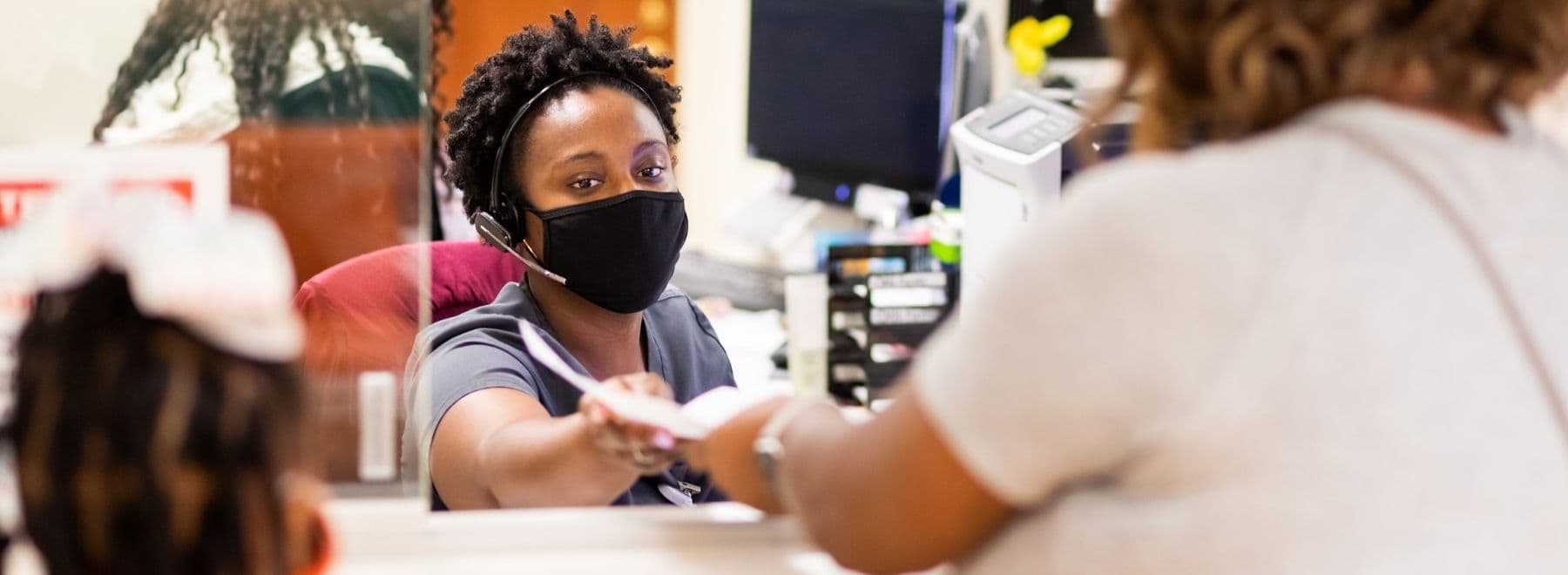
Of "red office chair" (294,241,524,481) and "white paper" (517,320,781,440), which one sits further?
"white paper" (517,320,781,440)

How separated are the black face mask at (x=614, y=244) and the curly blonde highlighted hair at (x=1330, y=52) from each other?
954 millimetres

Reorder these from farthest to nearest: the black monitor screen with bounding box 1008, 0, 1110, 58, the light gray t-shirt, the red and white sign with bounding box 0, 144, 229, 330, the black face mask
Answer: the black monitor screen with bounding box 1008, 0, 1110, 58
the black face mask
the red and white sign with bounding box 0, 144, 229, 330
the light gray t-shirt

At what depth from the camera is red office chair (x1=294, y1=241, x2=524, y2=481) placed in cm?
92

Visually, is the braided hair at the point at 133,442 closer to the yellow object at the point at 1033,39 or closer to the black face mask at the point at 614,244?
the black face mask at the point at 614,244

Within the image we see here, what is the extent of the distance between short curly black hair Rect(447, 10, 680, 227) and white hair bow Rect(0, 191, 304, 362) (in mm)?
967

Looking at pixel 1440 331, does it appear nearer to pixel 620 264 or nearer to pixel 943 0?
pixel 620 264

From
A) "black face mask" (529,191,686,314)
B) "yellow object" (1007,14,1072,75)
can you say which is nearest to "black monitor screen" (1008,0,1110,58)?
"yellow object" (1007,14,1072,75)

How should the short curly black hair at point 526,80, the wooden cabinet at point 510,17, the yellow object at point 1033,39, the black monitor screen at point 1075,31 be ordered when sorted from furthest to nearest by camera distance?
the wooden cabinet at point 510,17 → the black monitor screen at point 1075,31 → the yellow object at point 1033,39 → the short curly black hair at point 526,80

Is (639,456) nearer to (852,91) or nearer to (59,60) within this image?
(59,60)

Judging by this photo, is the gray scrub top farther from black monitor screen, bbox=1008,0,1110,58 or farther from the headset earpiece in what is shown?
black monitor screen, bbox=1008,0,1110,58

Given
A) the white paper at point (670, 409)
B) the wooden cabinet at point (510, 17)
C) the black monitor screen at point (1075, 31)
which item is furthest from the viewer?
the wooden cabinet at point (510, 17)

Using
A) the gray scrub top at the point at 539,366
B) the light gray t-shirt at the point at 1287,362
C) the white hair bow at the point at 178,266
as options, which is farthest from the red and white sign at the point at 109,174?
the light gray t-shirt at the point at 1287,362

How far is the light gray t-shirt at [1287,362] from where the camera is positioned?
Answer: 2.15 feet

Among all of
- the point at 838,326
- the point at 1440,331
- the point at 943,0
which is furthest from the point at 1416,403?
the point at 943,0
